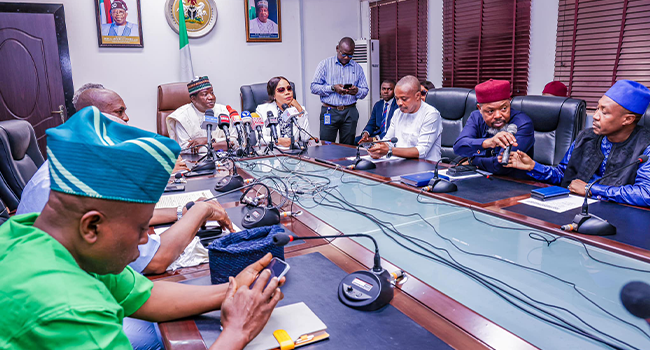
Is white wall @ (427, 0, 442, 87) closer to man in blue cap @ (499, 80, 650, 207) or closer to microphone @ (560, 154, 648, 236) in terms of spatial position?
man in blue cap @ (499, 80, 650, 207)

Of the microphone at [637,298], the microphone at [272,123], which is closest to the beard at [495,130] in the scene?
the microphone at [272,123]

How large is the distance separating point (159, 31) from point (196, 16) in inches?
17.4

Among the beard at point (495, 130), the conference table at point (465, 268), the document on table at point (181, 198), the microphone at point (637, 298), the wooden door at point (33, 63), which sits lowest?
the microphone at point (637, 298)

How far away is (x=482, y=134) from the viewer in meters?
2.74

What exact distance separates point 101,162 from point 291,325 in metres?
0.46

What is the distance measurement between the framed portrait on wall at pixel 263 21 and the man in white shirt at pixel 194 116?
5.96 feet

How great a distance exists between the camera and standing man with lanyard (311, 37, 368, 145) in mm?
4695

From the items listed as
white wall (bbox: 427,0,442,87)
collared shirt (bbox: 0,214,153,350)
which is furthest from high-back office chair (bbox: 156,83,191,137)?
collared shirt (bbox: 0,214,153,350)

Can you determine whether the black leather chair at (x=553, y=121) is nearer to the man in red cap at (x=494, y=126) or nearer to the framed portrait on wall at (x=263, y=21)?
the man in red cap at (x=494, y=126)

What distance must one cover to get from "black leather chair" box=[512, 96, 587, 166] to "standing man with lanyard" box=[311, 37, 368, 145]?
87.5 inches

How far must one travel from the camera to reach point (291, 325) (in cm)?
83

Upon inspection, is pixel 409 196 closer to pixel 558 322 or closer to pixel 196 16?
pixel 558 322

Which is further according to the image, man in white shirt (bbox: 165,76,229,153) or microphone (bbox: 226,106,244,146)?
man in white shirt (bbox: 165,76,229,153)

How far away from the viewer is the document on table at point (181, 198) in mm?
1786
